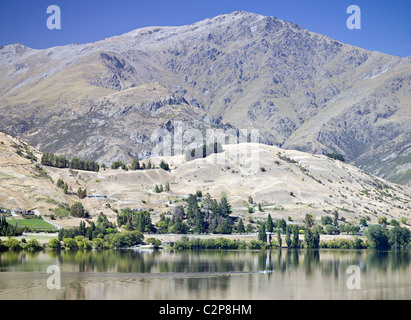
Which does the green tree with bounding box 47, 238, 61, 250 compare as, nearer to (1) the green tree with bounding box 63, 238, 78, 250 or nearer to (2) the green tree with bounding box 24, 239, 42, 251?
(1) the green tree with bounding box 63, 238, 78, 250

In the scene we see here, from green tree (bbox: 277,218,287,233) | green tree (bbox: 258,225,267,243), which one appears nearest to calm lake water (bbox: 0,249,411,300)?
green tree (bbox: 258,225,267,243)

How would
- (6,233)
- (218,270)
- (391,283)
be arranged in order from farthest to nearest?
1. (6,233)
2. (218,270)
3. (391,283)

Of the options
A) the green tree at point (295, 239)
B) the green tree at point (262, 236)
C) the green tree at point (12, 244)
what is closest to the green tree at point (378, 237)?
the green tree at point (295, 239)

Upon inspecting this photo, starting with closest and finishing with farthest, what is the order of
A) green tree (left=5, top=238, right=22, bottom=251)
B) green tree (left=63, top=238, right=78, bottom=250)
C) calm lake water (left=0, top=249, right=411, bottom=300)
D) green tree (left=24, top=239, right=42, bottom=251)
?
calm lake water (left=0, top=249, right=411, bottom=300) < green tree (left=5, top=238, right=22, bottom=251) < green tree (left=24, top=239, right=42, bottom=251) < green tree (left=63, top=238, right=78, bottom=250)

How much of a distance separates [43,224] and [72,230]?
14237mm

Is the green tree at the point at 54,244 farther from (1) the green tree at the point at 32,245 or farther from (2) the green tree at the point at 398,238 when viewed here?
(2) the green tree at the point at 398,238

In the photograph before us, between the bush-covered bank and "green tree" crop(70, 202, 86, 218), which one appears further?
"green tree" crop(70, 202, 86, 218)

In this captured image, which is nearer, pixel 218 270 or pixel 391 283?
pixel 391 283

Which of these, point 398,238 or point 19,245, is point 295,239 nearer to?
point 398,238

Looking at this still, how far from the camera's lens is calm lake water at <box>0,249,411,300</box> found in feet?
295

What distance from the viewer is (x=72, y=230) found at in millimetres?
167125

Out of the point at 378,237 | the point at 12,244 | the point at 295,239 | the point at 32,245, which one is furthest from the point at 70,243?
the point at 378,237
